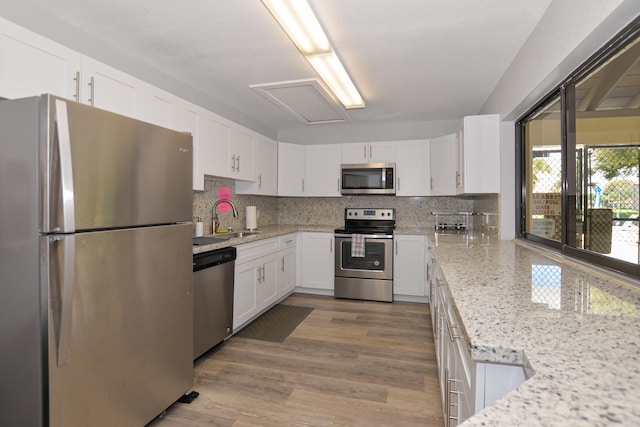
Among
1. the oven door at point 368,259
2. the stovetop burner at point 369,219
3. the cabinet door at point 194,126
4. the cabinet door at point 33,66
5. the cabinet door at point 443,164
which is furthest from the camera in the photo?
the stovetop burner at point 369,219

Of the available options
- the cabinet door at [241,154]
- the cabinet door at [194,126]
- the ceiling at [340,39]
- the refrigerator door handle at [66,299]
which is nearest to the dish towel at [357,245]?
the cabinet door at [241,154]

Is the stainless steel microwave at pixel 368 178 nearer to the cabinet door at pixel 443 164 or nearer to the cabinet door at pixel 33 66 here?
the cabinet door at pixel 443 164

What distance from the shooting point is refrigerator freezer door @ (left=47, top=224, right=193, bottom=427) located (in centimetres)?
135

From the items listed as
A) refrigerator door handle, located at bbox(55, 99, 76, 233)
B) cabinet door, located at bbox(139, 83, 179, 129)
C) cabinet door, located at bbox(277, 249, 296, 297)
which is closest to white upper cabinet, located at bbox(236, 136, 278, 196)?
cabinet door, located at bbox(277, 249, 296, 297)

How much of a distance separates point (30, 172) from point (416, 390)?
2.30 metres

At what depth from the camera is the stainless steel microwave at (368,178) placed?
14.6ft

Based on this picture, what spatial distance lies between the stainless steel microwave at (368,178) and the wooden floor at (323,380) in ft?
5.77

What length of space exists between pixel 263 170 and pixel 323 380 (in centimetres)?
265

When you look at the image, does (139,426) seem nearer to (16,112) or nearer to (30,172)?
(30,172)

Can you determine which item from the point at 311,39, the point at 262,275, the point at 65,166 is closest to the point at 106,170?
the point at 65,166

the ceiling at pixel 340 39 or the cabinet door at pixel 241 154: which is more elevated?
the ceiling at pixel 340 39

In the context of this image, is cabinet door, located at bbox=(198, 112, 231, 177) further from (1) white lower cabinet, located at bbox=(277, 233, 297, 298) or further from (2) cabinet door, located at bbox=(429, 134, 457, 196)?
(2) cabinet door, located at bbox=(429, 134, 457, 196)

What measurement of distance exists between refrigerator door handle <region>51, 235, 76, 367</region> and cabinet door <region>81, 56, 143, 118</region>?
1.09m

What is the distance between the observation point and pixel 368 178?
4.53 meters
